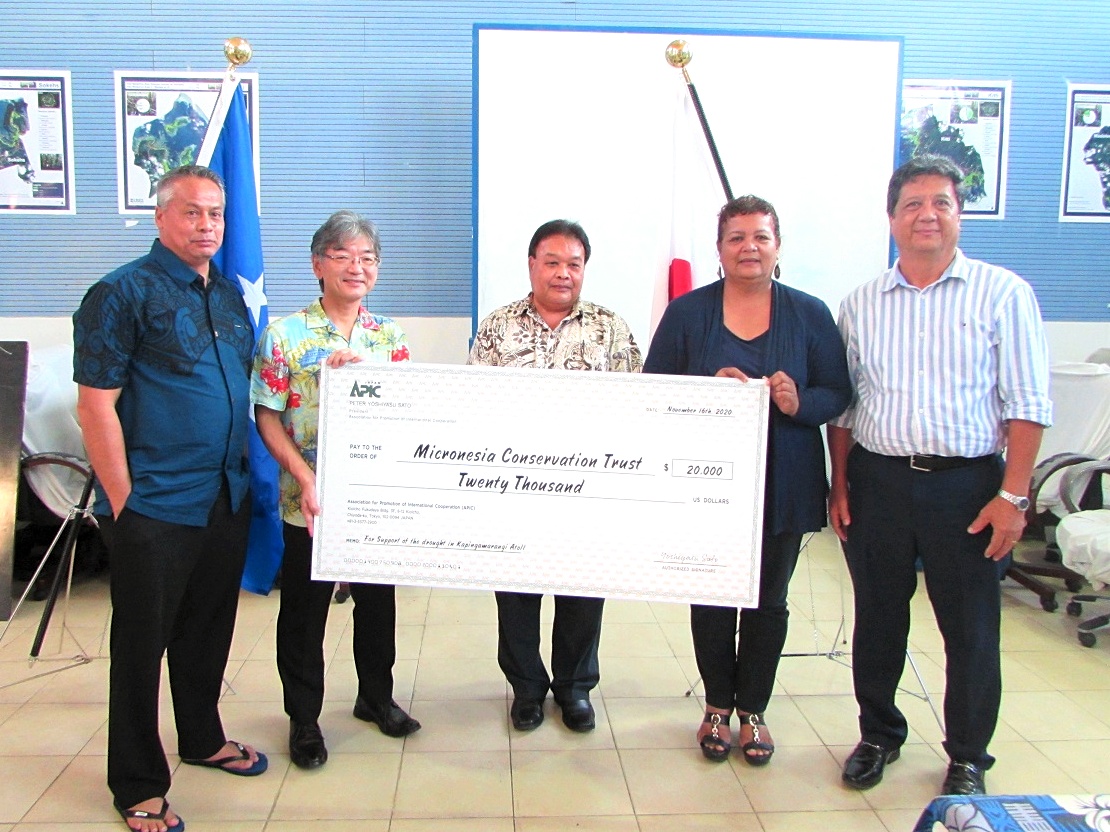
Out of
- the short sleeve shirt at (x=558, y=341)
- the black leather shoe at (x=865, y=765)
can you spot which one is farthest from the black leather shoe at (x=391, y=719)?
the black leather shoe at (x=865, y=765)

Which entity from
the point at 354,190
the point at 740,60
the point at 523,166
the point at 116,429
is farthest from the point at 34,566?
the point at 740,60

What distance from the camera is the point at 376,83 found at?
168 inches

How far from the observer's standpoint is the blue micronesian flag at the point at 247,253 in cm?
303

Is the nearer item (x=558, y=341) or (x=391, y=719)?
(x=558, y=341)

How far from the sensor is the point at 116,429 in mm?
1861

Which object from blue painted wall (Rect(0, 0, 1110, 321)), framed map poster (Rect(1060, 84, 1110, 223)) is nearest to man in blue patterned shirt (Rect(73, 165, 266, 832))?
blue painted wall (Rect(0, 0, 1110, 321))

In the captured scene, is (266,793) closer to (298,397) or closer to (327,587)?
(327,587)

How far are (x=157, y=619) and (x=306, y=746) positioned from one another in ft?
2.03

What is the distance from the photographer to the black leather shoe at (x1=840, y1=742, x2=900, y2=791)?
88.0 inches

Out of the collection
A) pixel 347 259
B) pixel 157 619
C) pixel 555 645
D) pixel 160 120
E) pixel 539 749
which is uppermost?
pixel 160 120

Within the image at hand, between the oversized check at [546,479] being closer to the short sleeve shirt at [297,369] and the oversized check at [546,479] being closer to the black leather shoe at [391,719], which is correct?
the short sleeve shirt at [297,369]

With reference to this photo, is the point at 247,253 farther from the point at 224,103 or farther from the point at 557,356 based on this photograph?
the point at 557,356

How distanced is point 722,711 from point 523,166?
2.48 m

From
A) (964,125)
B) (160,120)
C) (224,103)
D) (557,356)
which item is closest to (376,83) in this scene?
(160,120)
